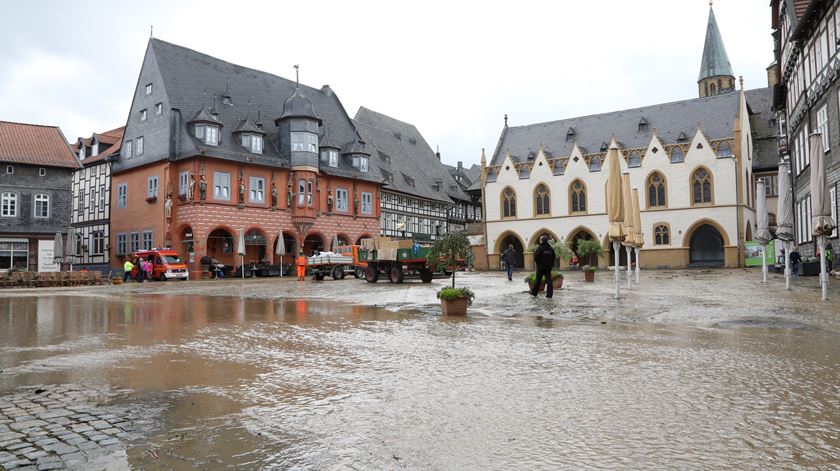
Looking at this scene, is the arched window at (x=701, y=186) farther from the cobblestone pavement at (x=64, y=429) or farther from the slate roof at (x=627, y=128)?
the cobblestone pavement at (x=64, y=429)

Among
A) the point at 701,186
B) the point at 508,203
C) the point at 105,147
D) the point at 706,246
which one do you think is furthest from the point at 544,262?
the point at 105,147

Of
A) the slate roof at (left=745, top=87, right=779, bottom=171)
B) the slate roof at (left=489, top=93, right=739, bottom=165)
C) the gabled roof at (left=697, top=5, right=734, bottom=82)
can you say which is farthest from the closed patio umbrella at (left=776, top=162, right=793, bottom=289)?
the gabled roof at (left=697, top=5, right=734, bottom=82)

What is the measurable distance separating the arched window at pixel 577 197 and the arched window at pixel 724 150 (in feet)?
36.3

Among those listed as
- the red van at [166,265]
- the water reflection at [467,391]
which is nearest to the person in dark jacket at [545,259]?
the water reflection at [467,391]

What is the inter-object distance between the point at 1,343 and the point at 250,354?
444 cm

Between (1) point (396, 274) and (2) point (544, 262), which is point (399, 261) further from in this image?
(2) point (544, 262)

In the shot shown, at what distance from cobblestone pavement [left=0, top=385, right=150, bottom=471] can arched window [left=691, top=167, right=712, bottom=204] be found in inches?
2026

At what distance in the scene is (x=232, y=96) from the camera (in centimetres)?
4806

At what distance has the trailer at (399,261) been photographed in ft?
87.4

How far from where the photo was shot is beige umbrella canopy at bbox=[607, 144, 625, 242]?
53.2 feet

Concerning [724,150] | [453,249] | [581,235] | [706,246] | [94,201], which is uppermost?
[724,150]

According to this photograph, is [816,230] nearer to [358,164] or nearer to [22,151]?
[358,164]

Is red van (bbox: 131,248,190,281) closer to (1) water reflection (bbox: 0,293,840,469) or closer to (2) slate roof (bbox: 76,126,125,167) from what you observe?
(2) slate roof (bbox: 76,126,125,167)

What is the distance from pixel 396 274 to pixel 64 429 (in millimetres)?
22674
